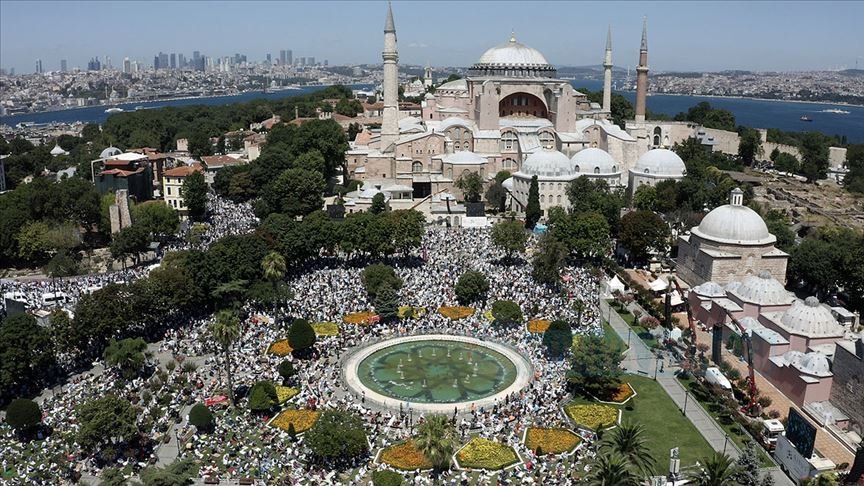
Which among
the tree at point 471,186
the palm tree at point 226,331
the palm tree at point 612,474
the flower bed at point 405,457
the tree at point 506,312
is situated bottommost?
the flower bed at point 405,457

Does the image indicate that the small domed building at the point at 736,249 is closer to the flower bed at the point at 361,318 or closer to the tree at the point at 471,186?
the flower bed at the point at 361,318

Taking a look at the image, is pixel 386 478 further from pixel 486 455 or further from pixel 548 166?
pixel 548 166

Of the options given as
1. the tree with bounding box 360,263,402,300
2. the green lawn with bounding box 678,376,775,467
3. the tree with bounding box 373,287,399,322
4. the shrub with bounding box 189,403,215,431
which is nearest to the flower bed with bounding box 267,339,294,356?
the tree with bounding box 373,287,399,322

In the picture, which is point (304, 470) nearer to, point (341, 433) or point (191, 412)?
point (341, 433)

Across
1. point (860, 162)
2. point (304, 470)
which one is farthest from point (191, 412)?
point (860, 162)

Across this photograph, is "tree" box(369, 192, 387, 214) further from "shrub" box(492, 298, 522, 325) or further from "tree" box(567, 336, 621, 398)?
"tree" box(567, 336, 621, 398)

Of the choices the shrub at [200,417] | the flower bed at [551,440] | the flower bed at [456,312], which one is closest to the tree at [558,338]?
the flower bed at [456,312]
